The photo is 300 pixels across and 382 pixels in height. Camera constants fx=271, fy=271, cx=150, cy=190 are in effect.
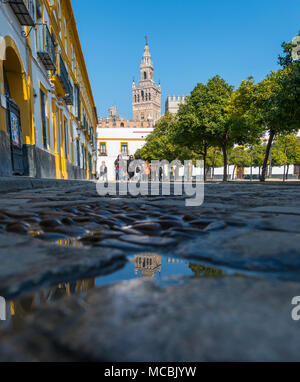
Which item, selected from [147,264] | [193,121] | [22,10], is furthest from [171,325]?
[193,121]

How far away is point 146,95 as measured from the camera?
9019 centimetres

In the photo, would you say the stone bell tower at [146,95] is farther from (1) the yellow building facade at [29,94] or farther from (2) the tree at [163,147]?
(1) the yellow building facade at [29,94]

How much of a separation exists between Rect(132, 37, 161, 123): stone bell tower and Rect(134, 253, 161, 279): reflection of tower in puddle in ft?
294

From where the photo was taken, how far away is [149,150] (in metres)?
34.0

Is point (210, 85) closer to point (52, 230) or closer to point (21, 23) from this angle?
point (21, 23)

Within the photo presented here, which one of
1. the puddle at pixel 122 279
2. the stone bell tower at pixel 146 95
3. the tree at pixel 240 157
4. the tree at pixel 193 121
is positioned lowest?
the puddle at pixel 122 279

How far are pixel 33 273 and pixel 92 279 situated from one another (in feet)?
0.40

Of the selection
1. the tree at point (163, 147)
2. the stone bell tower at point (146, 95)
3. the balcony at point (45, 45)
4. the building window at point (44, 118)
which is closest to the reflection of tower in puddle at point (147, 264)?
the building window at point (44, 118)

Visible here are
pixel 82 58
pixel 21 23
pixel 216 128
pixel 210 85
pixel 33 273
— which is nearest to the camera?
pixel 33 273

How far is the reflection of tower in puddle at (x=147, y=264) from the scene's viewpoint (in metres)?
0.63

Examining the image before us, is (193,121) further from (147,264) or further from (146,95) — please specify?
(146,95)

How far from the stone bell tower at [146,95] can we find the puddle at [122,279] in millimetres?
89616

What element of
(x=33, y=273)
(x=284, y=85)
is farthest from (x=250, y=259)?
(x=284, y=85)

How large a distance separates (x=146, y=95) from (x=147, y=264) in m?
95.0
